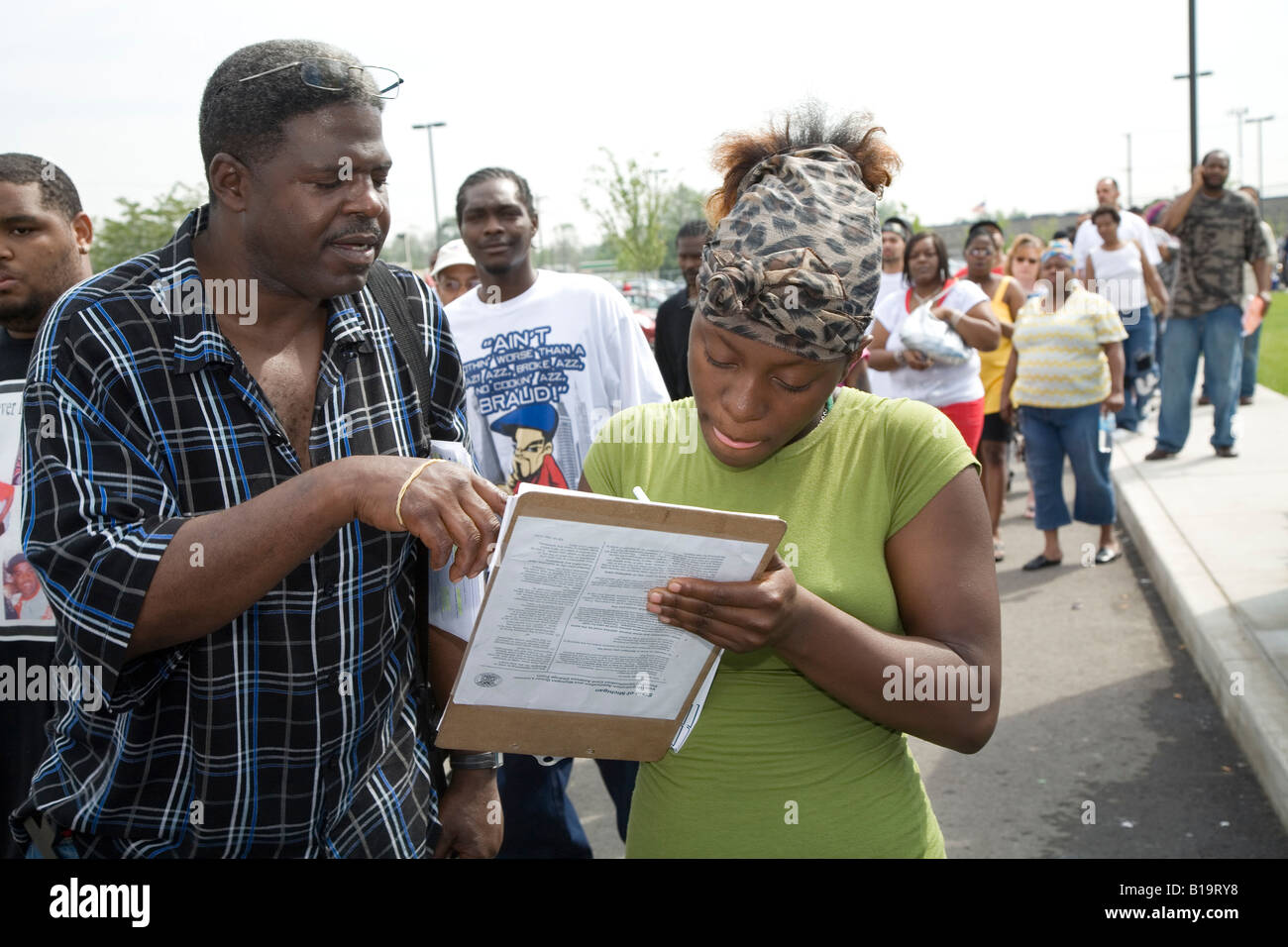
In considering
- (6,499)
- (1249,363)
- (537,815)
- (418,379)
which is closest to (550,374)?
(537,815)

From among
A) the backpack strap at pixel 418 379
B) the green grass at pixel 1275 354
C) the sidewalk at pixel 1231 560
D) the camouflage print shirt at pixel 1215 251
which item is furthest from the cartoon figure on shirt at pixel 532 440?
the green grass at pixel 1275 354

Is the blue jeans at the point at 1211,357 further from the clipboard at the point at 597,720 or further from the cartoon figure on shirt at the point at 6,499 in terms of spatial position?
the cartoon figure on shirt at the point at 6,499

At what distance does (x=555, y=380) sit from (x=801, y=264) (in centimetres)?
276

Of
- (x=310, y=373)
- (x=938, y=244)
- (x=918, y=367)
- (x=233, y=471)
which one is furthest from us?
(x=938, y=244)

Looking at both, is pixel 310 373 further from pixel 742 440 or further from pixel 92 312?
pixel 742 440

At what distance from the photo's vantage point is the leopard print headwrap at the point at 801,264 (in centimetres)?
189

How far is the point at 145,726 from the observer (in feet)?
6.55

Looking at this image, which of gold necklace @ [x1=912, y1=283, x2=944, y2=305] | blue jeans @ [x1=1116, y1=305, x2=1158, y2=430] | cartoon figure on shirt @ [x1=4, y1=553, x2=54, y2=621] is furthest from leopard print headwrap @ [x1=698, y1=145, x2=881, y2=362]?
blue jeans @ [x1=1116, y1=305, x2=1158, y2=430]

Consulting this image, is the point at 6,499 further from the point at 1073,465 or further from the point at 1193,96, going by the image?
the point at 1193,96

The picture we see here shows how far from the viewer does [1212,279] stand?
33.2ft

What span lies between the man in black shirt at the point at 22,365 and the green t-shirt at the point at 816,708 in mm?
1637

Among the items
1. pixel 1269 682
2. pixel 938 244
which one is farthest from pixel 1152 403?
pixel 1269 682

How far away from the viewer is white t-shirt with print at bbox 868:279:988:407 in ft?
24.9
